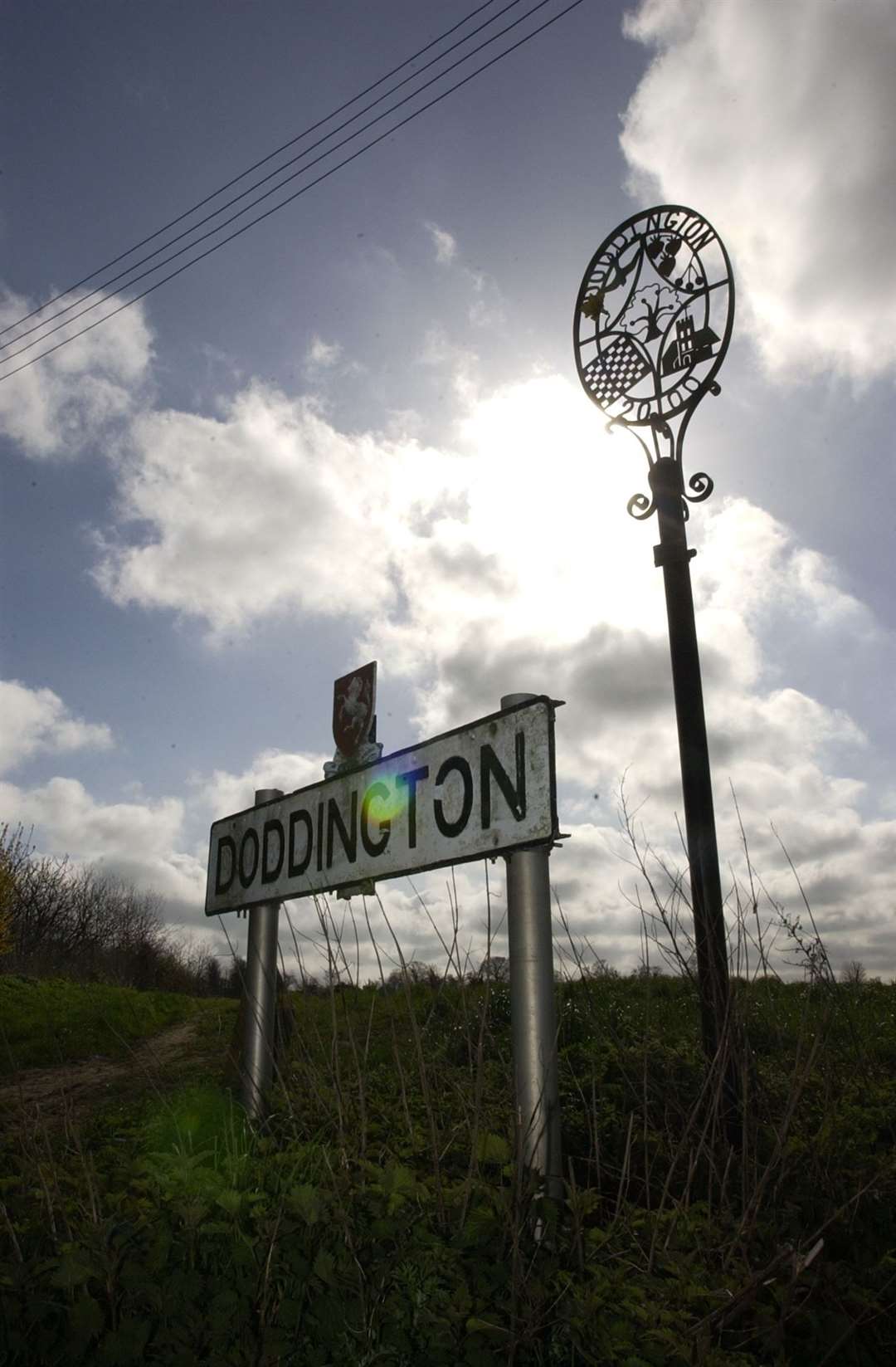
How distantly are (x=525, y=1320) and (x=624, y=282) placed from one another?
501 cm

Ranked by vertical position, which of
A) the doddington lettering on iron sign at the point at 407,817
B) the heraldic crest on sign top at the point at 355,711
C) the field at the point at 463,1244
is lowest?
the field at the point at 463,1244

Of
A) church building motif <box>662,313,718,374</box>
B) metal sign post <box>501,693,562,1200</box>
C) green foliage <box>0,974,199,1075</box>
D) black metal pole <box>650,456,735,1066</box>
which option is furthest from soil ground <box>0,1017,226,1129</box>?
church building motif <box>662,313,718,374</box>

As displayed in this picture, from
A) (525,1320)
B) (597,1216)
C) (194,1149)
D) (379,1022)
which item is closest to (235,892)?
(194,1149)

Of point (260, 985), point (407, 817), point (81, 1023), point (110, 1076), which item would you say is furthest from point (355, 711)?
point (81, 1023)

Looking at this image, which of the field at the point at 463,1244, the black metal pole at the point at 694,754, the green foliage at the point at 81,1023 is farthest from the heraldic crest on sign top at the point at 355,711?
the green foliage at the point at 81,1023

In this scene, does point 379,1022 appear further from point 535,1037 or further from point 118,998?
point 118,998

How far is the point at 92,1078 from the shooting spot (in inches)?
262

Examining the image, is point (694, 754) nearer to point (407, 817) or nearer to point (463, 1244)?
point (407, 817)

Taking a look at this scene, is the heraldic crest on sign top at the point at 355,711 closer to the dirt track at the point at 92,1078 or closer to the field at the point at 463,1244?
the field at the point at 463,1244

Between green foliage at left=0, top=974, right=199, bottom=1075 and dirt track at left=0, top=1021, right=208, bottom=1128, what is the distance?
0.55 feet

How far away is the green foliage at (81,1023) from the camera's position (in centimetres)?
761

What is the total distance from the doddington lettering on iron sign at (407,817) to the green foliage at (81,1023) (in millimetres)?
2295

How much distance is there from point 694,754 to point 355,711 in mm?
1699

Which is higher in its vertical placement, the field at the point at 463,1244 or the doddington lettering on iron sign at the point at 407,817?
the doddington lettering on iron sign at the point at 407,817
